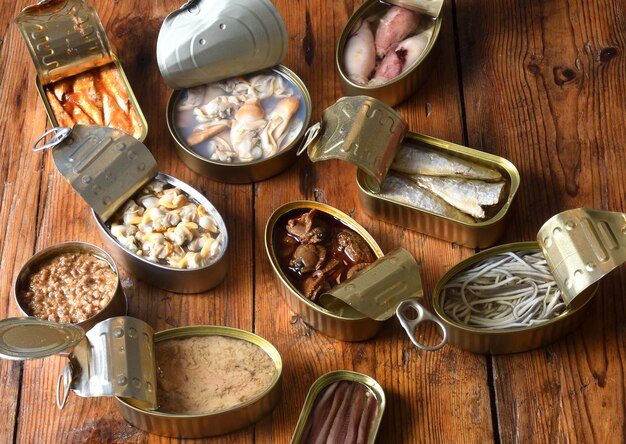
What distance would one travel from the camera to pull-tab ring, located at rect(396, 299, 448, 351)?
2.21 metres

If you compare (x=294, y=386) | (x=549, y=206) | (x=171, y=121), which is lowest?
(x=294, y=386)

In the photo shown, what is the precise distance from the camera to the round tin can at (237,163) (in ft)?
8.54

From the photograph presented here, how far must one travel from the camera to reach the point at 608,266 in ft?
7.26

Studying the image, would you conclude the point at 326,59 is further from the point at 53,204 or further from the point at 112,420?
the point at 112,420

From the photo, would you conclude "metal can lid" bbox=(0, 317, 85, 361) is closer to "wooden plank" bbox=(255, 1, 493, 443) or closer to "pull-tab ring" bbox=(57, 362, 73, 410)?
"pull-tab ring" bbox=(57, 362, 73, 410)

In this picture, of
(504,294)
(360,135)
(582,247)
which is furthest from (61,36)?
(582,247)

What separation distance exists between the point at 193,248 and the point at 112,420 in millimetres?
475

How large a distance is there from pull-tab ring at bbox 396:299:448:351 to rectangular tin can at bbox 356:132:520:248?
0.29 meters

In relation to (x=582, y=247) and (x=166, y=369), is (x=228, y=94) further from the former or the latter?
(x=582, y=247)

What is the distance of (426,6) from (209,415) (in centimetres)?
139

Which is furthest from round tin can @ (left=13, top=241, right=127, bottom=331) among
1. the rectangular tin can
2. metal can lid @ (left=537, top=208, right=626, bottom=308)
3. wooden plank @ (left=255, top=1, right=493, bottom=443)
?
metal can lid @ (left=537, top=208, right=626, bottom=308)

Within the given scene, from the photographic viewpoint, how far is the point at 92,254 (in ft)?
8.02

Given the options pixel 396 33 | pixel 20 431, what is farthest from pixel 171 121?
pixel 20 431

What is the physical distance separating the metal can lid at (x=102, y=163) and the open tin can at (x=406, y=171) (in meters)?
0.45
